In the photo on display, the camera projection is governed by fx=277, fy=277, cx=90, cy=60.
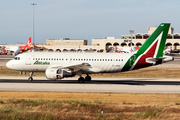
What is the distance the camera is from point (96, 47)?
164m

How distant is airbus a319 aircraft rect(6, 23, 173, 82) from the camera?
38281mm

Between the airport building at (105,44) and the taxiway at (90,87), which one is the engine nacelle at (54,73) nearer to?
the taxiway at (90,87)

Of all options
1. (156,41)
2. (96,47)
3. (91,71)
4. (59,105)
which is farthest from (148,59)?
(96,47)

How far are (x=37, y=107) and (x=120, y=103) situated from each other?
6.75 metres

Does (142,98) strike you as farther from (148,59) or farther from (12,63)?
(12,63)

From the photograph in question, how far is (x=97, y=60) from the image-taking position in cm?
3853

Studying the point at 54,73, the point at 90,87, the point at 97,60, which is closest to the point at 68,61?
the point at 54,73

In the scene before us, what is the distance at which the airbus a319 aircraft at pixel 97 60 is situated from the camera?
126 feet

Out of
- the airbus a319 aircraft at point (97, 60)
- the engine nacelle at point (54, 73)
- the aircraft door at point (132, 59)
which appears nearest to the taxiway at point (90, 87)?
the engine nacelle at point (54, 73)

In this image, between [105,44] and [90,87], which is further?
[105,44]

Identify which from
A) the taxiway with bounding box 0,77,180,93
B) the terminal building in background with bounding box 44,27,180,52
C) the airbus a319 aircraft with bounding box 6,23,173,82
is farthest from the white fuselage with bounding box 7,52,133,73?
the terminal building in background with bounding box 44,27,180,52

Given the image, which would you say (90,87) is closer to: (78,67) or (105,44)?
(78,67)

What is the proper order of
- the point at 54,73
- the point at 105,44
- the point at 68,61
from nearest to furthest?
the point at 54,73, the point at 68,61, the point at 105,44

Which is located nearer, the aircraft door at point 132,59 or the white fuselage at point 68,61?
the white fuselage at point 68,61
